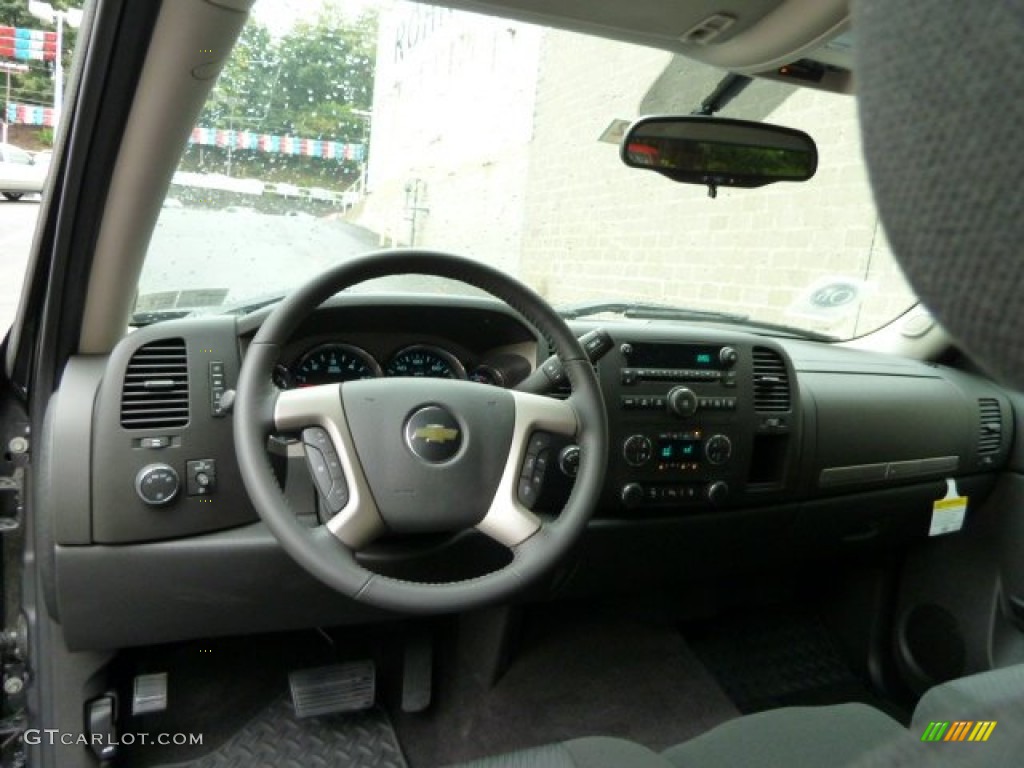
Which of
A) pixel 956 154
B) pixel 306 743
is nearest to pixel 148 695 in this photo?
pixel 306 743

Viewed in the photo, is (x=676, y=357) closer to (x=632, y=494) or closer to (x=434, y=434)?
(x=632, y=494)

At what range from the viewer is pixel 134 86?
1.38 meters

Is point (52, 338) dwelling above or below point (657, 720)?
above

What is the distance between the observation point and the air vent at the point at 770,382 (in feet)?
7.82

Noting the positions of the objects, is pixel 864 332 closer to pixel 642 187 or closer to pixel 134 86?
pixel 642 187

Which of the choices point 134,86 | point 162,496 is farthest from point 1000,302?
point 162,496

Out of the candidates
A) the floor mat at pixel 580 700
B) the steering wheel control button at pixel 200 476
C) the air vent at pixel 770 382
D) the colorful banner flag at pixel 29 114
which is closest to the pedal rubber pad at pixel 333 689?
the floor mat at pixel 580 700

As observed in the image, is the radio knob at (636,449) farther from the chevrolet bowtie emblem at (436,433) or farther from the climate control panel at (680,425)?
the chevrolet bowtie emblem at (436,433)

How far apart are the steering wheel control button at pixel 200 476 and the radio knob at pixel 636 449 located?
101cm

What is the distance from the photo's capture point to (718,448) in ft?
7.54

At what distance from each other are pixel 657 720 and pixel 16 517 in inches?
75.4

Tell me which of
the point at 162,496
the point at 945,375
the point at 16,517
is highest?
the point at 945,375

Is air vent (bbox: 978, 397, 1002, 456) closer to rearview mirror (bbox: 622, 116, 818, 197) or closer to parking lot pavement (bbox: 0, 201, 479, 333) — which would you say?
rearview mirror (bbox: 622, 116, 818, 197)

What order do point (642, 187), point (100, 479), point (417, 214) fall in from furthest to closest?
point (642, 187) < point (417, 214) < point (100, 479)
